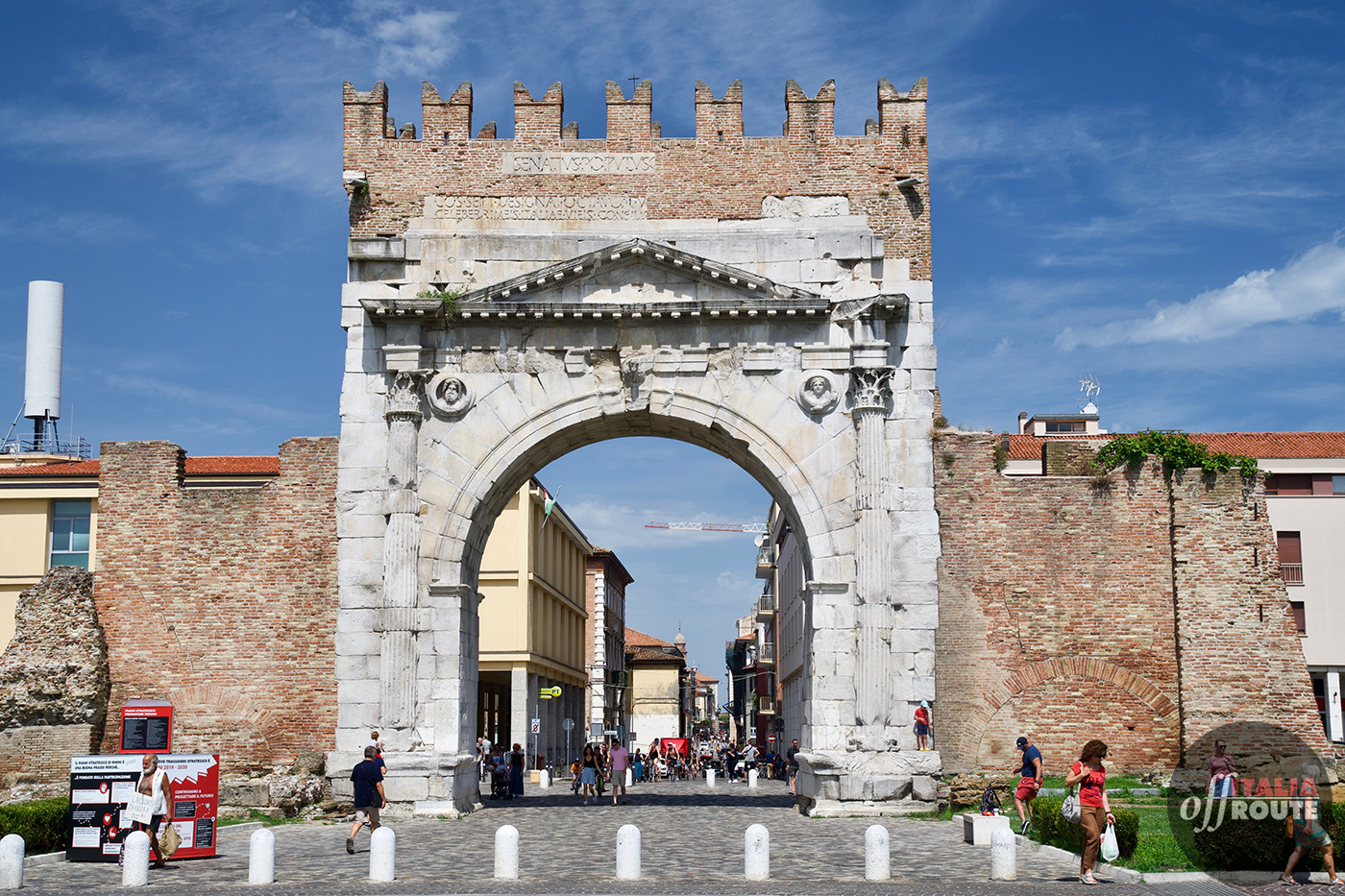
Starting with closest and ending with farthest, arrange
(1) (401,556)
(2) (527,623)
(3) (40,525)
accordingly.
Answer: (1) (401,556) → (3) (40,525) → (2) (527,623)

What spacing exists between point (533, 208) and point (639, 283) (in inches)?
90.5

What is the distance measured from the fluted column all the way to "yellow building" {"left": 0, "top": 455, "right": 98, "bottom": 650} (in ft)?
50.6

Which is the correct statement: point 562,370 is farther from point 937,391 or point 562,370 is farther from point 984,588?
point 984,588

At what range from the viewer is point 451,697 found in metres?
21.2

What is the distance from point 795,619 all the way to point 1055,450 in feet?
78.1

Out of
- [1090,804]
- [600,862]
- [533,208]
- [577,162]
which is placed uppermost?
[577,162]

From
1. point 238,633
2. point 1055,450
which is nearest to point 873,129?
point 1055,450

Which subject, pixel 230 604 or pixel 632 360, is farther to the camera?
pixel 230 604

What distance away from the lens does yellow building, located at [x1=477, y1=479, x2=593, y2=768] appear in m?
40.1

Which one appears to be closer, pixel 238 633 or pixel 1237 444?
pixel 238 633

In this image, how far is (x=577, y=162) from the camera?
74.9 ft

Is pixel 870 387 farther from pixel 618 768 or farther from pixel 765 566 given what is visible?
pixel 765 566

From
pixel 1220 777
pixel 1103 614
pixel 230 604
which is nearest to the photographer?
pixel 1220 777

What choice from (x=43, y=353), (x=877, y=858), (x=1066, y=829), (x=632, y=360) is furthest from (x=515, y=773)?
(x=43, y=353)
